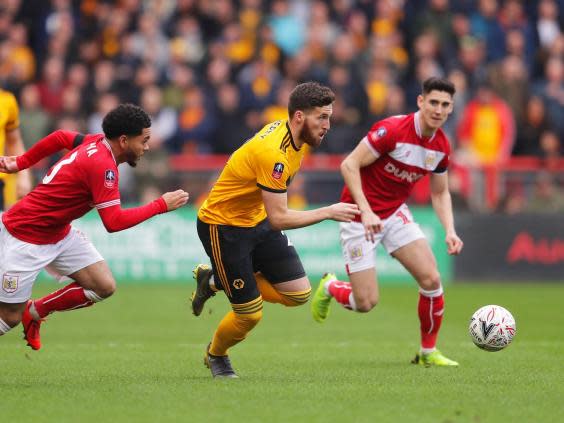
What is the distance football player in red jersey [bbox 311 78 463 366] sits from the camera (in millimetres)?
9836

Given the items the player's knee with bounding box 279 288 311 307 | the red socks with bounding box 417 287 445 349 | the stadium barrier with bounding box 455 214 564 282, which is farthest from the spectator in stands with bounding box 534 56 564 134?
the player's knee with bounding box 279 288 311 307

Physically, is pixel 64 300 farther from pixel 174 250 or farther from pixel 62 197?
pixel 174 250

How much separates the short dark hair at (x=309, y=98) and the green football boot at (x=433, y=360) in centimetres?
269

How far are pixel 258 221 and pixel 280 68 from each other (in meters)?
11.5

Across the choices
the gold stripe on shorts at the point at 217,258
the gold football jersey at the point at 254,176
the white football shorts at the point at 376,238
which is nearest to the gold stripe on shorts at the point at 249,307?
the gold stripe on shorts at the point at 217,258

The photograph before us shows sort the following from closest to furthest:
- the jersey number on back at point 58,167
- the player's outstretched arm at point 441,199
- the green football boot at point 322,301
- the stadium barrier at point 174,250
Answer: the jersey number on back at point 58,167 → the player's outstretched arm at point 441,199 → the green football boot at point 322,301 → the stadium barrier at point 174,250

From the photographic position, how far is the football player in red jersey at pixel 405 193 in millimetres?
9836

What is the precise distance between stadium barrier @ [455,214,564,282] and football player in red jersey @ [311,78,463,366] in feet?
27.1

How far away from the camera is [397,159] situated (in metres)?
10.1

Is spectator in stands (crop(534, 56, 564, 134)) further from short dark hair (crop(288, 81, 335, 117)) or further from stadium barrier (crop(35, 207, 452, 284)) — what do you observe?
short dark hair (crop(288, 81, 335, 117))

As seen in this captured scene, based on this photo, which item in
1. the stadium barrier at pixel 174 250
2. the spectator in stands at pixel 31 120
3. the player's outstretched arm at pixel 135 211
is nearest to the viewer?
the player's outstretched arm at pixel 135 211

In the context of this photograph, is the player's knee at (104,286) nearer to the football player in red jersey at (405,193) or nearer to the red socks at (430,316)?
the football player in red jersey at (405,193)

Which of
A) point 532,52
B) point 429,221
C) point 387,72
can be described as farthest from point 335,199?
point 532,52

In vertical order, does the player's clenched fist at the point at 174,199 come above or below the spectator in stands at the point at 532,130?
above
